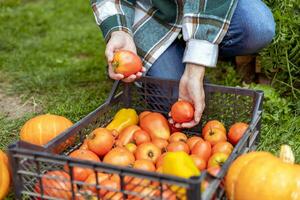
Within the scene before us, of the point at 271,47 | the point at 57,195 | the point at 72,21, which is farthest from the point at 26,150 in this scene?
the point at 72,21

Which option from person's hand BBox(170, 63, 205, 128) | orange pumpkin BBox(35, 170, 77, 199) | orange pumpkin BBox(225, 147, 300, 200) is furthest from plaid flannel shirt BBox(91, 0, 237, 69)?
orange pumpkin BBox(35, 170, 77, 199)

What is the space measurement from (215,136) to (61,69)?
1487mm

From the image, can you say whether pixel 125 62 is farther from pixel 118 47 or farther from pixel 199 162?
pixel 199 162

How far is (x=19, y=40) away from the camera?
3832 mm

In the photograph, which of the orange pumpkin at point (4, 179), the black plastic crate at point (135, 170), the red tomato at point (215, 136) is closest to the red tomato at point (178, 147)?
the red tomato at point (215, 136)

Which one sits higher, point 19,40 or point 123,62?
point 123,62

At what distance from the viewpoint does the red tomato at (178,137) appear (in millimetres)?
2047

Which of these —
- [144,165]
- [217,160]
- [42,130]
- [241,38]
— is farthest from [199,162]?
[241,38]

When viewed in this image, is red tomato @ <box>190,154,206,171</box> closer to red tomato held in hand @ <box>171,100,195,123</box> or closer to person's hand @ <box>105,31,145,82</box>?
red tomato held in hand @ <box>171,100,195,123</box>

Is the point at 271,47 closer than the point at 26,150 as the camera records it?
No

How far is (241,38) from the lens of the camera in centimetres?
232

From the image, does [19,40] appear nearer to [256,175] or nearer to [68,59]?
[68,59]

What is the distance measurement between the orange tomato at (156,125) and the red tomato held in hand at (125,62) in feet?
0.67

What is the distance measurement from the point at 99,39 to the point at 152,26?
146 centimetres
